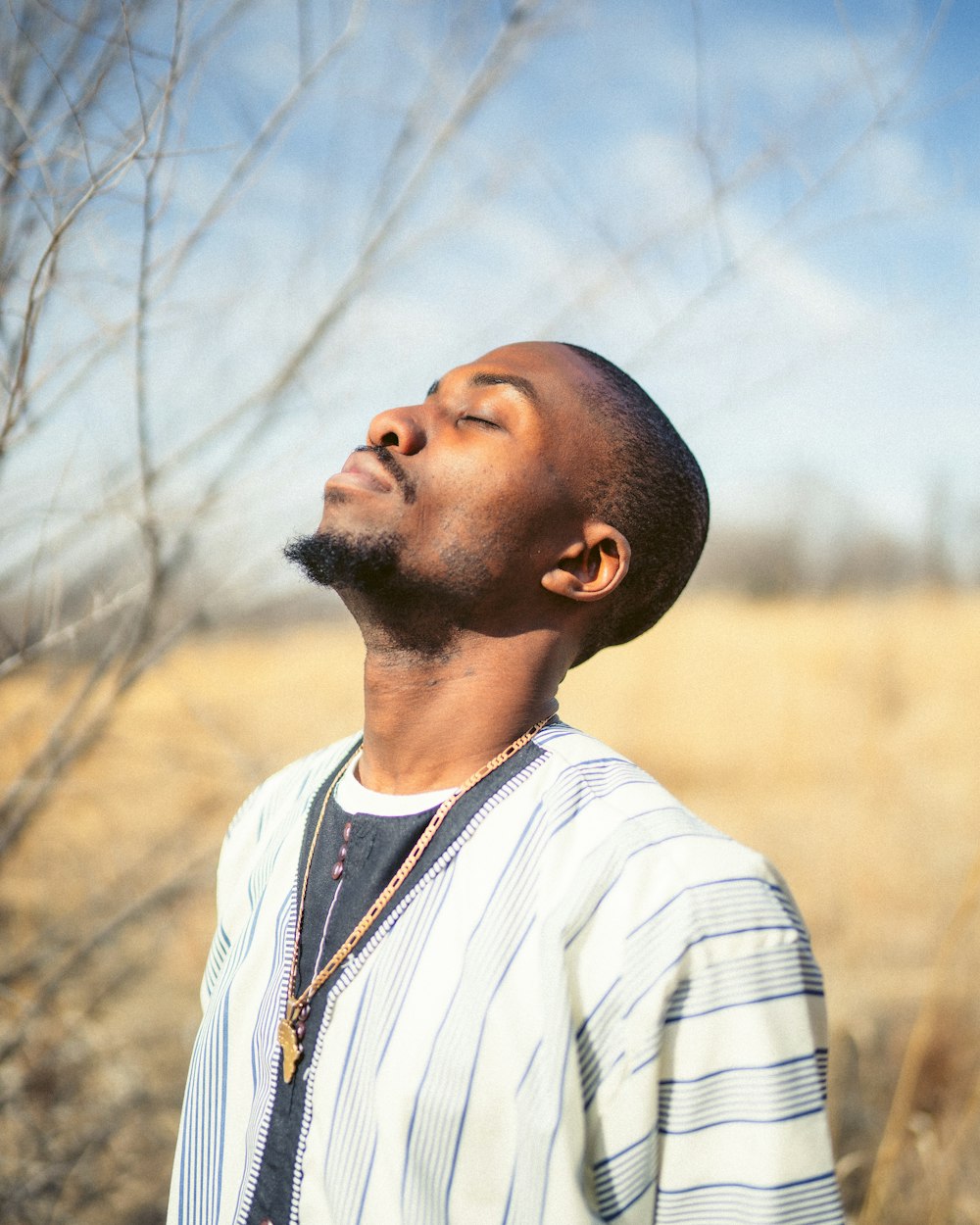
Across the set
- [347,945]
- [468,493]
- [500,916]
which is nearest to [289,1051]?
[347,945]

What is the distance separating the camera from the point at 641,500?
4.95 ft

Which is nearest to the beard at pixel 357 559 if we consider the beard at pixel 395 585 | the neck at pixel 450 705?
the beard at pixel 395 585

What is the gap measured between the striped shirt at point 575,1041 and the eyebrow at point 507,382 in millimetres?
524

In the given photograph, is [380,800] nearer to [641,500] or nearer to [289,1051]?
[289,1051]

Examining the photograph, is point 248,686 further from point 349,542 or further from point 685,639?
point 349,542

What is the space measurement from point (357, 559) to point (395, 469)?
135 millimetres

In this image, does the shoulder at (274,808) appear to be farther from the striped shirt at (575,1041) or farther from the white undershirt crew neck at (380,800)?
the striped shirt at (575,1041)

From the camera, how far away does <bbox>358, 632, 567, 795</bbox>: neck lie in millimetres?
1366

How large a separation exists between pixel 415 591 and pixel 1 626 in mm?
1125

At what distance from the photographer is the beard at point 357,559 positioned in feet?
4.43

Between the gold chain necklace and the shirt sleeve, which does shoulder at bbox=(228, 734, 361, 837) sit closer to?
the gold chain necklace

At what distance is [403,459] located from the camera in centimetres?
141

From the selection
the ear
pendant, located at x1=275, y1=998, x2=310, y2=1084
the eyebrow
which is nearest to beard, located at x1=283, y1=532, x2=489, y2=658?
the ear

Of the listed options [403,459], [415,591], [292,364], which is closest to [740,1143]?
[415,591]
